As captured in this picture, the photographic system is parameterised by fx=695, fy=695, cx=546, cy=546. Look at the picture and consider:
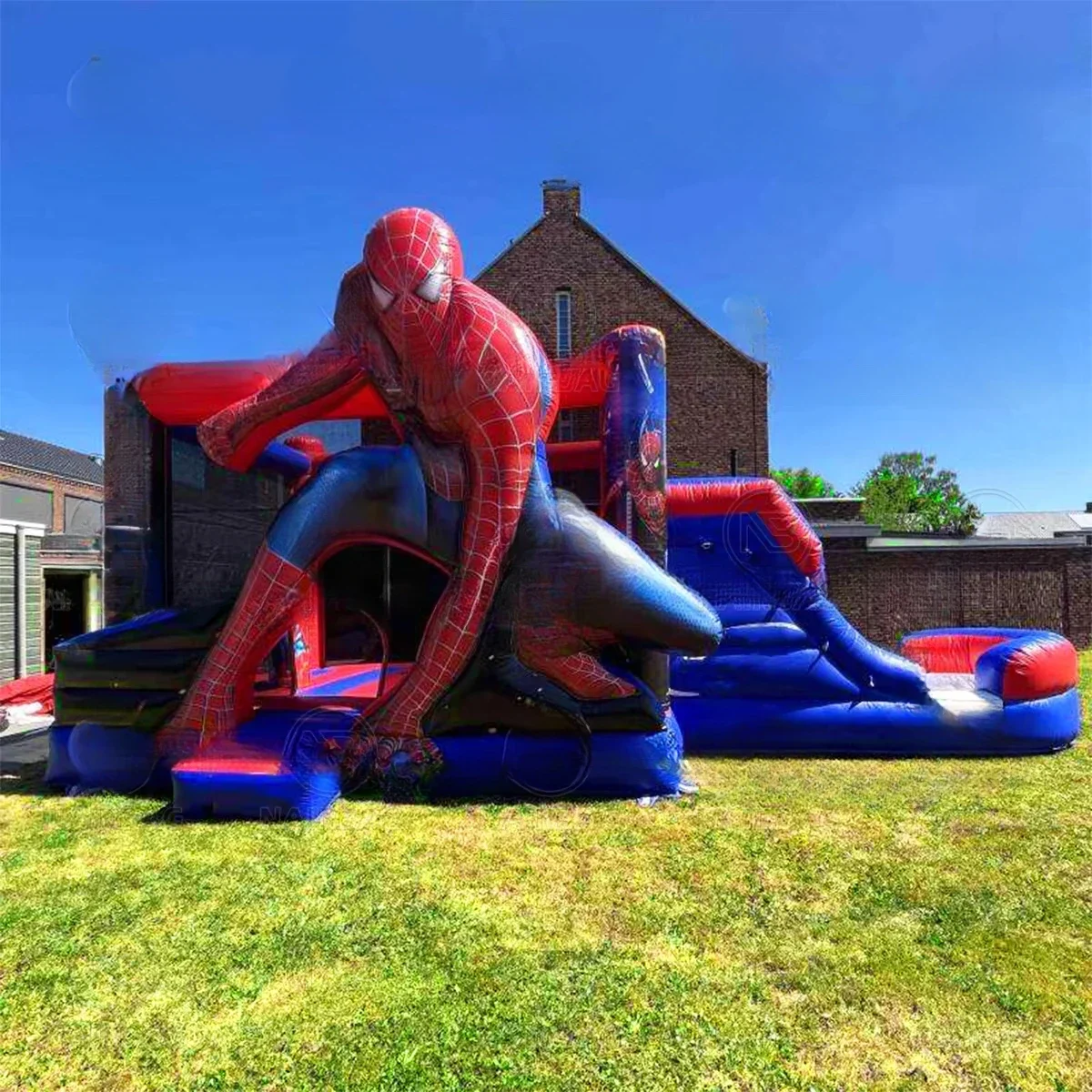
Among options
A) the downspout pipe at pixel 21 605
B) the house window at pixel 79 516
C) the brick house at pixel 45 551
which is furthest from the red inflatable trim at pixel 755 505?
the house window at pixel 79 516

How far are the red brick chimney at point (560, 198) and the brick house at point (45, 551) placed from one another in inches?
415

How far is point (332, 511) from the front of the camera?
4594 mm

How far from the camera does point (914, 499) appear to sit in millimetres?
35562

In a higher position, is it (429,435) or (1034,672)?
(429,435)

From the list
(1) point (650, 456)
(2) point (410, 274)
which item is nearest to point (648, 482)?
(1) point (650, 456)

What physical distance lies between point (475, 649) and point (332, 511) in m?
1.31

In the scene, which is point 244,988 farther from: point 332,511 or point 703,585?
point 703,585

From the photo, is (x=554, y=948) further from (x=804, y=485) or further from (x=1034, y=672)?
(x=804, y=485)

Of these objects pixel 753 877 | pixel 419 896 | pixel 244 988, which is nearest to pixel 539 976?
pixel 419 896

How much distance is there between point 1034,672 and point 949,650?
162cm

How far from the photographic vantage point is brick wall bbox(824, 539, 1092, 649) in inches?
519

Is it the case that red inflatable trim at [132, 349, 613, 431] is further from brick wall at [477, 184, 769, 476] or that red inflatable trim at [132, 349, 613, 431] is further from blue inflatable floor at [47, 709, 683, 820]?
brick wall at [477, 184, 769, 476]

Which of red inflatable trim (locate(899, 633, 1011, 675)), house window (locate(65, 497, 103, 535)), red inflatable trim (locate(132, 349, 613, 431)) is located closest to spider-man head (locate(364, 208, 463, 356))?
red inflatable trim (locate(132, 349, 613, 431))

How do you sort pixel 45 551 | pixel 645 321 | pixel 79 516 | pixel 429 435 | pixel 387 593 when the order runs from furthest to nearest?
1. pixel 79 516
2. pixel 45 551
3. pixel 645 321
4. pixel 387 593
5. pixel 429 435
